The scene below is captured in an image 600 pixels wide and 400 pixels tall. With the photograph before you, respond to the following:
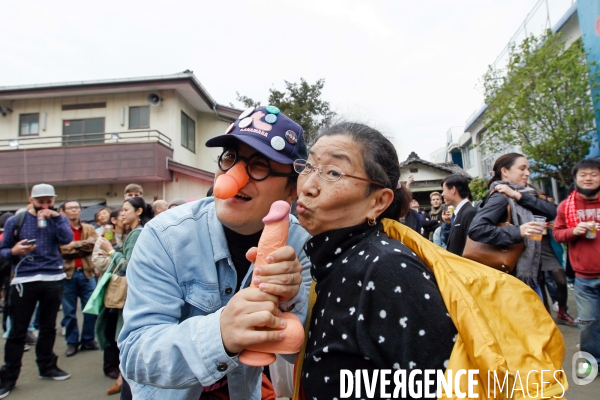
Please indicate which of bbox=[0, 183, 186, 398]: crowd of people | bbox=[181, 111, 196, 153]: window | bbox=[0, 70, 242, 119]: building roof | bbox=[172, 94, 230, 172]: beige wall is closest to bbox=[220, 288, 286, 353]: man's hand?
bbox=[0, 183, 186, 398]: crowd of people

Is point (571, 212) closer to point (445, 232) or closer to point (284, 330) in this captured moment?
point (445, 232)

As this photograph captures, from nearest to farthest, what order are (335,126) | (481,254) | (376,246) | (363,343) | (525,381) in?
(525,381)
(363,343)
(376,246)
(335,126)
(481,254)

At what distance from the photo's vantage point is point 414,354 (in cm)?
113

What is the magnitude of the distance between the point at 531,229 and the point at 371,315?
8.97 feet

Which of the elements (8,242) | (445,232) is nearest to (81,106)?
(8,242)

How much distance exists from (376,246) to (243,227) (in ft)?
2.02

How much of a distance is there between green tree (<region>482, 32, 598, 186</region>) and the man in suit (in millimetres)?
8354

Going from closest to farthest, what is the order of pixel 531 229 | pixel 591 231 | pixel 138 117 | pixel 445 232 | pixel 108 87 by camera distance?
pixel 531 229
pixel 591 231
pixel 445 232
pixel 108 87
pixel 138 117

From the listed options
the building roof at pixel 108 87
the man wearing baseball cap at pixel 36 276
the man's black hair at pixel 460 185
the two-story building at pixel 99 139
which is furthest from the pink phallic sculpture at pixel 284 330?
the building roof at pixel 108 87

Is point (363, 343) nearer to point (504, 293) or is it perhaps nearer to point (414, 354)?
point (414, 354)

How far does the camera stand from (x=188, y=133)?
1883cm

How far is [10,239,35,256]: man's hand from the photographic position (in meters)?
4.56

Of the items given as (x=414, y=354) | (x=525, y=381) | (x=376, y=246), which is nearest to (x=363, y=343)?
(x=414, y=354)

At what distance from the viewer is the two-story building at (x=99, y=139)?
52.3 feet
